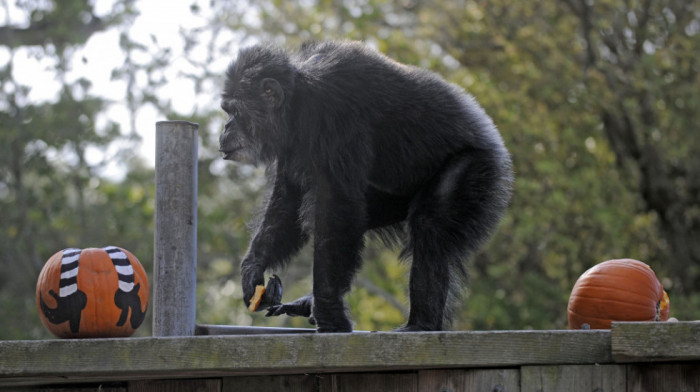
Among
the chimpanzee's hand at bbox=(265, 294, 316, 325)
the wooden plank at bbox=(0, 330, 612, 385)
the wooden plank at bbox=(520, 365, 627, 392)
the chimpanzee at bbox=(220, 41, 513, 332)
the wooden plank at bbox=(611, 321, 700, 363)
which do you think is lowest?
the chimpanzee's hand at bbox=(265, 294, 316, 325)

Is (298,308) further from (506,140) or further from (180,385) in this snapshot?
(506,140)

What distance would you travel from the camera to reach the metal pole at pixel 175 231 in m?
3.49

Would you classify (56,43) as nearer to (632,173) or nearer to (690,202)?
(632,173)

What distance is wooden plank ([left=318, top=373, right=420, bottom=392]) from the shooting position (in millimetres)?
2812

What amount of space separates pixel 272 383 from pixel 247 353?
0.29 meters

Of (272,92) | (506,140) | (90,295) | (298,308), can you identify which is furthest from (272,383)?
(506,140)

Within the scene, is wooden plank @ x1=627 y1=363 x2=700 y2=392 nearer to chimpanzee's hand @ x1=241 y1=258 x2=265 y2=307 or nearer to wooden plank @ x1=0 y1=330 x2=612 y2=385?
wooden plank @ x1=0 y1=330 x2=612 y2=385

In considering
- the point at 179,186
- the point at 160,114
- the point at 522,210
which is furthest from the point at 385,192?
the point at 160,114

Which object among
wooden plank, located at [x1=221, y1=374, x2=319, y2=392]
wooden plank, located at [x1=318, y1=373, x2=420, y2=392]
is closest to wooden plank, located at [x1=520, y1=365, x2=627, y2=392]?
wooden plank, located at [x1=318, y1=373, x2=420, y2=392]

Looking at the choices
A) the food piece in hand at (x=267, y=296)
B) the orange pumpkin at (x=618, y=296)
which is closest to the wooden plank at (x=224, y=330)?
the food piece in hand at (x=267, y=296)

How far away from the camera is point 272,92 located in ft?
13.2

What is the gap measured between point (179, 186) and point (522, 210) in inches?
283

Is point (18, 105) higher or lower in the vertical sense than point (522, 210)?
higher

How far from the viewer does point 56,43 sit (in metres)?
10.8
